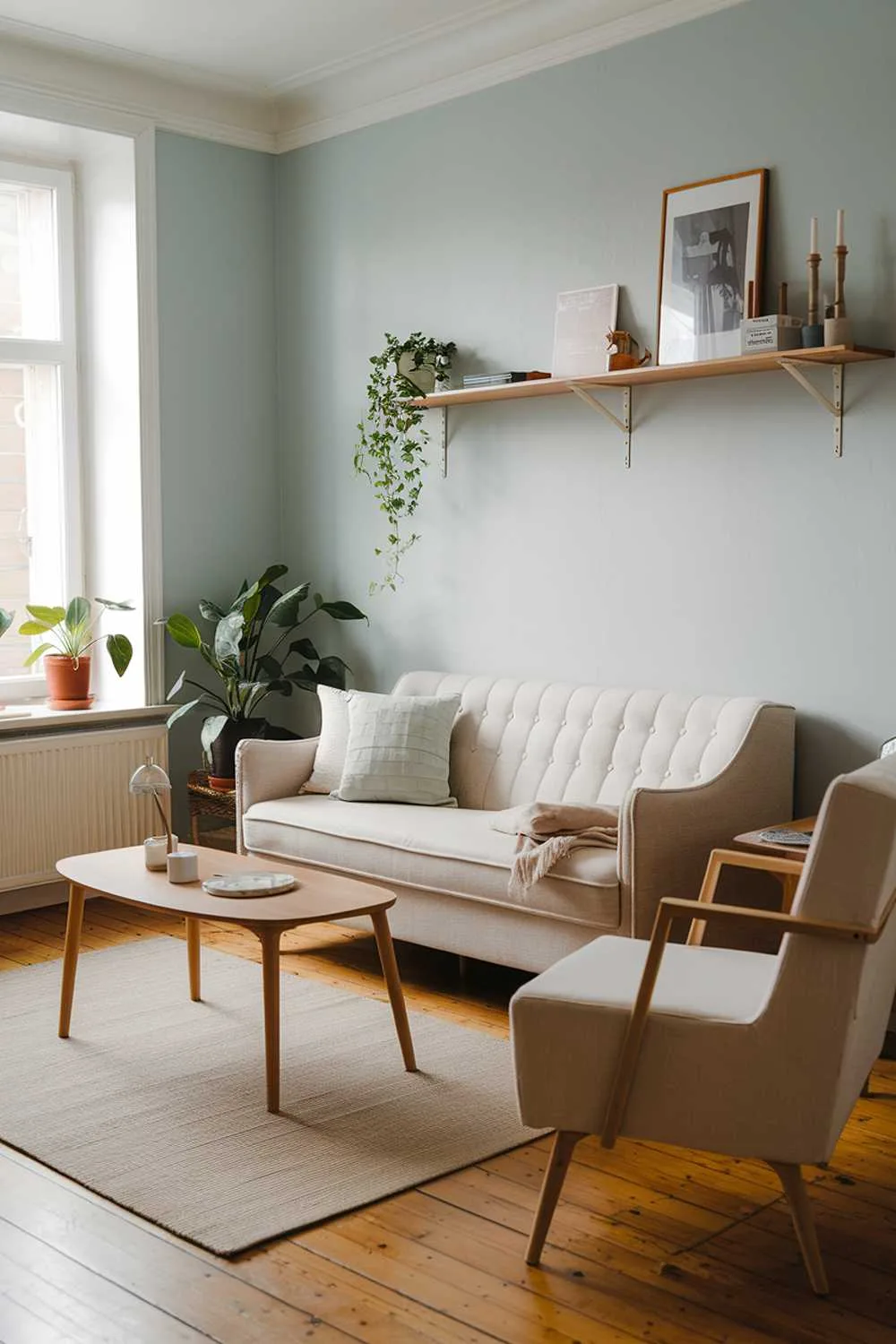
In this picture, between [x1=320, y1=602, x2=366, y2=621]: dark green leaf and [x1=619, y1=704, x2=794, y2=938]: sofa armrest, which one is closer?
[x1=619, y1=704, x2=794, y2=938]: sofa armrest

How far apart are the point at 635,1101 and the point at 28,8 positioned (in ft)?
12.8

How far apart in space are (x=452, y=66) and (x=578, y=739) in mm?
2331

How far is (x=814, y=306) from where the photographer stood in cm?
379

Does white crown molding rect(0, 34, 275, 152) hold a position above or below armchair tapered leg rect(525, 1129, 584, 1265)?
above

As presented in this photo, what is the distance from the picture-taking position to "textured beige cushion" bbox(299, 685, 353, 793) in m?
4.72

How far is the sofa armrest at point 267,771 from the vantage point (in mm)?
4695

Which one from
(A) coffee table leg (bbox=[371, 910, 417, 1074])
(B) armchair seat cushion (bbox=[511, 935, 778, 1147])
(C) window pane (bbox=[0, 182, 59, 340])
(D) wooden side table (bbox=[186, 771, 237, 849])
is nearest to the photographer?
(B) armchair seat cushion (bbox=[511, 935, 778, 1147])

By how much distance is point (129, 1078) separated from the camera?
3.42 meters

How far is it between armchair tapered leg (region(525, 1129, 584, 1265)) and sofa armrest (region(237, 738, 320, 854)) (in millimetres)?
2354

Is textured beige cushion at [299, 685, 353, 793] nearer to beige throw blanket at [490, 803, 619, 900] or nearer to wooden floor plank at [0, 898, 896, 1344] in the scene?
beige throw blanket at [490, 803, 619, 900]

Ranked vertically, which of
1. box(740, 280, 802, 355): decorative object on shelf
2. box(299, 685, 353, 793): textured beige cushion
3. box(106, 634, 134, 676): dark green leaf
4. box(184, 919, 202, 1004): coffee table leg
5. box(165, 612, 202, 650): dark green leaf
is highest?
box(740, 280, 802, 355): decorative object on shelf

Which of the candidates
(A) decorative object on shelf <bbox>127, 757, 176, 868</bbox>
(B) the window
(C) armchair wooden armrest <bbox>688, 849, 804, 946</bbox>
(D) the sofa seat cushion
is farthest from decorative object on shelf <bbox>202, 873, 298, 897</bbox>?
Answer: (B) the window

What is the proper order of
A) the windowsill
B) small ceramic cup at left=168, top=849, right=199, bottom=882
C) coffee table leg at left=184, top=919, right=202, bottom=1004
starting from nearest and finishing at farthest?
small ceramic cup at left=168, top=849, right=199, bottom=882 → coffee table leg at left=184, top=919, right=202, bottom=1004 → the windowsill

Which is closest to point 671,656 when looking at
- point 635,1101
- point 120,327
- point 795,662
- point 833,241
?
point 795,662
